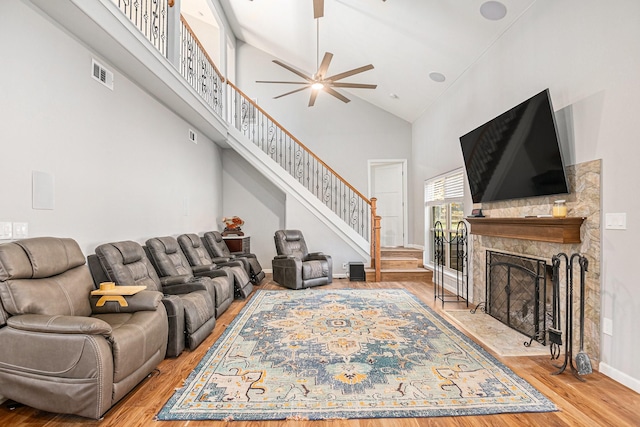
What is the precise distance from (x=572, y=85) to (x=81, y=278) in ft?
14.7

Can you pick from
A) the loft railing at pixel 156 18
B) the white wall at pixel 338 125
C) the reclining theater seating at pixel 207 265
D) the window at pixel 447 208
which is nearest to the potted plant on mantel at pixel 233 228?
the reclining theater seating at pixel 207 265

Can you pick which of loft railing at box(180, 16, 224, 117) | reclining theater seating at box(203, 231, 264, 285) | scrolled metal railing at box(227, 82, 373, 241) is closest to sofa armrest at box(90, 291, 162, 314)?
reclining theater seating at box(203, 231, 264, 285)

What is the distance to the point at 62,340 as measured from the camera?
2080mm

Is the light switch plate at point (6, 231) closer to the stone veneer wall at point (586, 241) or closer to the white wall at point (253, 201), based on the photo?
the stone veneer wall at point (586, 241)

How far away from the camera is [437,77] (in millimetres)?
5797

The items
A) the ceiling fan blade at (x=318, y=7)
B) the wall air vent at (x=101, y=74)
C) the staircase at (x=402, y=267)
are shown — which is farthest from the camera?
the staircase at (x=402, y=267)

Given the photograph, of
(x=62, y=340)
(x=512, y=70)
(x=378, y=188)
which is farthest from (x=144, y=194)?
(x=378, y=188)

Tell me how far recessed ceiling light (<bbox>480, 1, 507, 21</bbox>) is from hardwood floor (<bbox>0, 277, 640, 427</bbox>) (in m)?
3.69

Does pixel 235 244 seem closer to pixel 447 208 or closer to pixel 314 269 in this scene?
pixel 314 269

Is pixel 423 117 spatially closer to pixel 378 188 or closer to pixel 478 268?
pixel 378 188

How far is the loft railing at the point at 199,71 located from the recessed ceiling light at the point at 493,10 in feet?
12.5

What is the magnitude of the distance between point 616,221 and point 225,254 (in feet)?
17.7

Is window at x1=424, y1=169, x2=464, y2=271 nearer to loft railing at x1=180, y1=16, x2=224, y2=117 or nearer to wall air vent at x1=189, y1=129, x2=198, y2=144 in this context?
loft railing at x1=180, y1=16, x2=224, y2=117

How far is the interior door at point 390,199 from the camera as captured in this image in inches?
333
